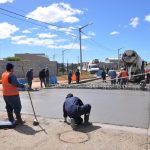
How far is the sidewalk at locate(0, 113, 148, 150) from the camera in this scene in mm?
7746

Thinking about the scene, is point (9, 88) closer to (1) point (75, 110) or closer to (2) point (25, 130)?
(2) point (25, 130)

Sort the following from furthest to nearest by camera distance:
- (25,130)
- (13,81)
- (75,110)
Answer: (13,81) → (75,110) → (25,130)

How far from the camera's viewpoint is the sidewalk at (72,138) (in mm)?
7746

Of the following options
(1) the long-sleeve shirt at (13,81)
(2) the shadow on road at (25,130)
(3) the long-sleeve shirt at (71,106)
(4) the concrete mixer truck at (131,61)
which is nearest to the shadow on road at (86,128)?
(3) the long-sleeve shirt at (71,106)

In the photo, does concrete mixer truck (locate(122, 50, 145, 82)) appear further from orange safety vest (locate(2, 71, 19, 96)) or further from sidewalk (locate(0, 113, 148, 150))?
orange safety vest (locate(2, 71, 19, 96))

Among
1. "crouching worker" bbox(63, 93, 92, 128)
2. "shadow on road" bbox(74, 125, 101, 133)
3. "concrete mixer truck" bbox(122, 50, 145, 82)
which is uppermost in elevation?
"concrete mixer truck" bbox(122, 50, 145, 82)

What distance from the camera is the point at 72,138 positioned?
27.6ft

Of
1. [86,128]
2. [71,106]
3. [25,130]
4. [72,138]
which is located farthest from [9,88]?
[72,138]

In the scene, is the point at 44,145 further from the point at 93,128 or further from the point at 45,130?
the point at 93,128

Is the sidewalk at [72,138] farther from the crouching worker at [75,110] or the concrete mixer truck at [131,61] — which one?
the concrete mixer truck at [131,61]

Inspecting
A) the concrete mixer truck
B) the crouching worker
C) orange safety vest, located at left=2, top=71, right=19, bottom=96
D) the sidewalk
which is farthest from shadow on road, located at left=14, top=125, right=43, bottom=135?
the concrete mixer truck

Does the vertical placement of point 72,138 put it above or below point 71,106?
below

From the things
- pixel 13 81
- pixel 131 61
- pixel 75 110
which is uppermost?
pixel 131 61

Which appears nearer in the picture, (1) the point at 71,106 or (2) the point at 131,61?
(1) the point at 71,106
